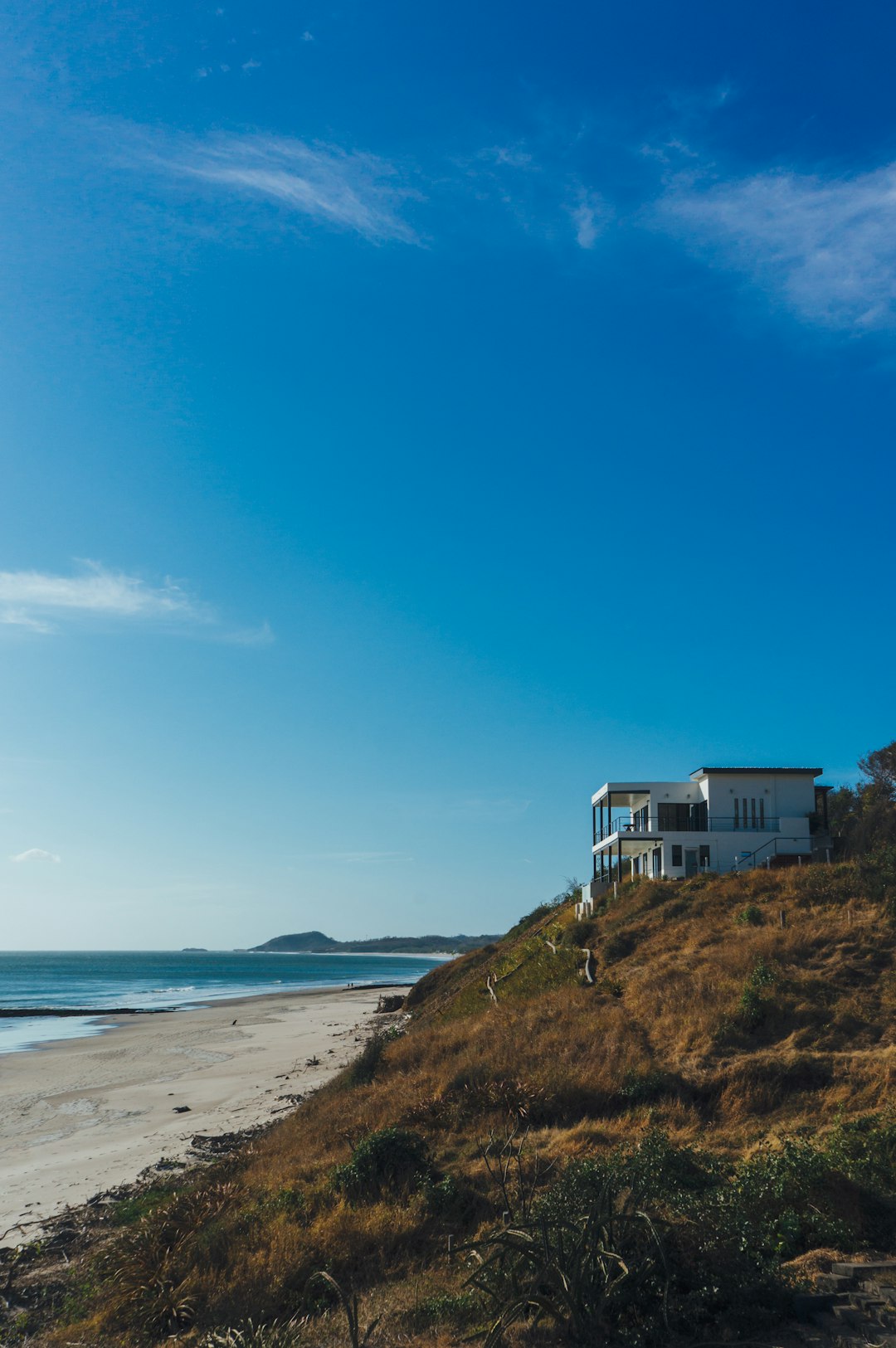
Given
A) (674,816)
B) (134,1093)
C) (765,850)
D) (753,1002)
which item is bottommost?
(134,1093)

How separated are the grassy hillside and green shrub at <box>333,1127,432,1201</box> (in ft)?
0.13

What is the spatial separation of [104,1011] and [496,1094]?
59.0 metres

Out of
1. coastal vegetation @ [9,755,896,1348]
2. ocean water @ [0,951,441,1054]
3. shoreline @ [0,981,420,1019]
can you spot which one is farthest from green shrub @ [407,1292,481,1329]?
shoreline @ [0,981,420,1019]

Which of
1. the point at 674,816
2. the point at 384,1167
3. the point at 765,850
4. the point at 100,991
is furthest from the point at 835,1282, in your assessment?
the point at 100,991

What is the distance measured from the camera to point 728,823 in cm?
4041

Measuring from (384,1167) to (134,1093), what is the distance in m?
20.1

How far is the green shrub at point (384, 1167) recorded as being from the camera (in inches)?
516

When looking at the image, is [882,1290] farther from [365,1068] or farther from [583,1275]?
[365,1068]

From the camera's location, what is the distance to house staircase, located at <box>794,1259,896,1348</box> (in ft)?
25.9

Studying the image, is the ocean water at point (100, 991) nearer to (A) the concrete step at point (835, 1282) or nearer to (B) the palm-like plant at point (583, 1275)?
(B) the palm-like plant at point (583, 1275)

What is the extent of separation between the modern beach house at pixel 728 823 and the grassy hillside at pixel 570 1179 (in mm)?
13806

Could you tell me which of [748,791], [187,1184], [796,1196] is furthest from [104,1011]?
[796,1196]

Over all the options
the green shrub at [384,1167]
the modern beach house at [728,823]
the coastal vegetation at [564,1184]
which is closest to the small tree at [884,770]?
the modern beach house at [728,823]

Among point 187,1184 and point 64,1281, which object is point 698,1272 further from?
point 187,1184
